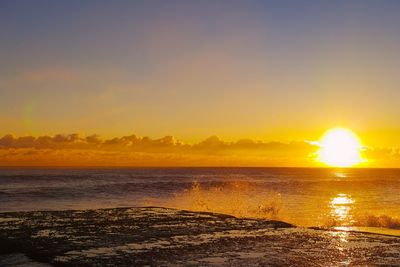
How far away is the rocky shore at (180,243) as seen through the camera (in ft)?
61.3

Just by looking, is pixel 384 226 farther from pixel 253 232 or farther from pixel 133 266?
pixel 133 266

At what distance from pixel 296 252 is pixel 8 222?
18393 mm

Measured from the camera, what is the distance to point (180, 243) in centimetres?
2272

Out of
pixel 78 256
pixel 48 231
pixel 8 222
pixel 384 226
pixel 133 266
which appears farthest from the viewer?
pixel 384 226

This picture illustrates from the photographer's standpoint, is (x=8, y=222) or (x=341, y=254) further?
(x=8, y=222)

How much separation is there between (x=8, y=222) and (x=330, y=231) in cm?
1906

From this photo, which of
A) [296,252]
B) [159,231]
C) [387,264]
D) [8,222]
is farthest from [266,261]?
[8,222]

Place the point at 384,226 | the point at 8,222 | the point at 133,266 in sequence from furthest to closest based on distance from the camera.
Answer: the point at 384,226 → the point at 8,222 → the point at 133,266

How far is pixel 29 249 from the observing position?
20.9 meters

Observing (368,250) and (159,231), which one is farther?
(159,231)

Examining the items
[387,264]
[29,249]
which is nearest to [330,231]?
[387,264]

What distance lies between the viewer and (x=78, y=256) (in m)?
19.4

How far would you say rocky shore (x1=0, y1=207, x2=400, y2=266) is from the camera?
18.7m

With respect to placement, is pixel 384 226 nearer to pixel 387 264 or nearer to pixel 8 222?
pixel 387 264
